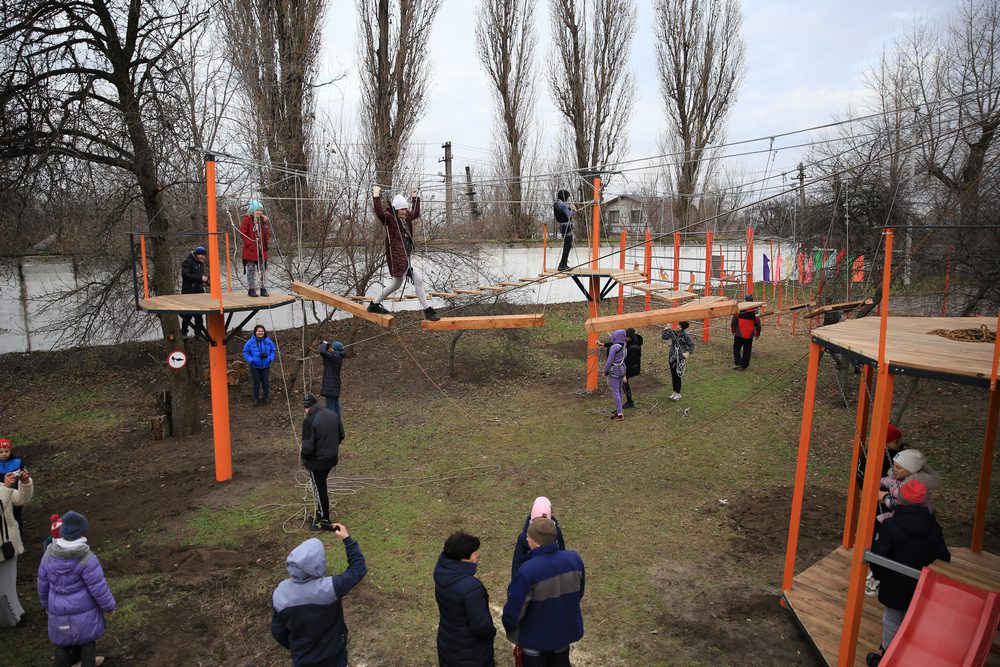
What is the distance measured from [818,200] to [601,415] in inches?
367

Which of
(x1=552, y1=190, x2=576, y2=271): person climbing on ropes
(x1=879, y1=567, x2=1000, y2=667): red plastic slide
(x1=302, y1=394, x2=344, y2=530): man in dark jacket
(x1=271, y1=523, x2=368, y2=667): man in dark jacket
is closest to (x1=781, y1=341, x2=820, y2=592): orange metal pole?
(x1=879, y1=567, x2=1000, y2=667): red plastic slide

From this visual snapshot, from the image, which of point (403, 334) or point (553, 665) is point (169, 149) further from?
point (553, 665)

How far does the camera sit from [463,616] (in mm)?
3385

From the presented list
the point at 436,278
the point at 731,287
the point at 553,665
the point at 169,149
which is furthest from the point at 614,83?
the point at 553,665

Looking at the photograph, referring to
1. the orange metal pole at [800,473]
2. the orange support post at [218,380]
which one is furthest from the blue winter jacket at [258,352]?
the orange metal pole at [800,473]

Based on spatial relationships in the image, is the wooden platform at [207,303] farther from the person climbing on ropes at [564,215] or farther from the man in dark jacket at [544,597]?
the man in dark jacket at [544,597]

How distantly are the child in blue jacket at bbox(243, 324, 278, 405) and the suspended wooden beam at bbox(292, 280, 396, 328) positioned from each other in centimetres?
372

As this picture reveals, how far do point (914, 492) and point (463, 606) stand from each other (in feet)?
10.3

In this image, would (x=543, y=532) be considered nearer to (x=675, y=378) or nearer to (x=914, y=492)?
(x=914, y=492)

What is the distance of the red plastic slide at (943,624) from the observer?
367 cm

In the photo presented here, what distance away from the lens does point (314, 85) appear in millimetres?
13570

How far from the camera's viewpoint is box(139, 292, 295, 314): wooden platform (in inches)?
297

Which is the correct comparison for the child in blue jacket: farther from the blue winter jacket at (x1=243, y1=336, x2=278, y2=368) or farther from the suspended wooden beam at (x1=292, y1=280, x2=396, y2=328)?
the suspended wooden beam at (x1=292, y1=280, x2=396, y2=328)

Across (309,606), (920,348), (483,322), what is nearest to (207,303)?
(483,322)
